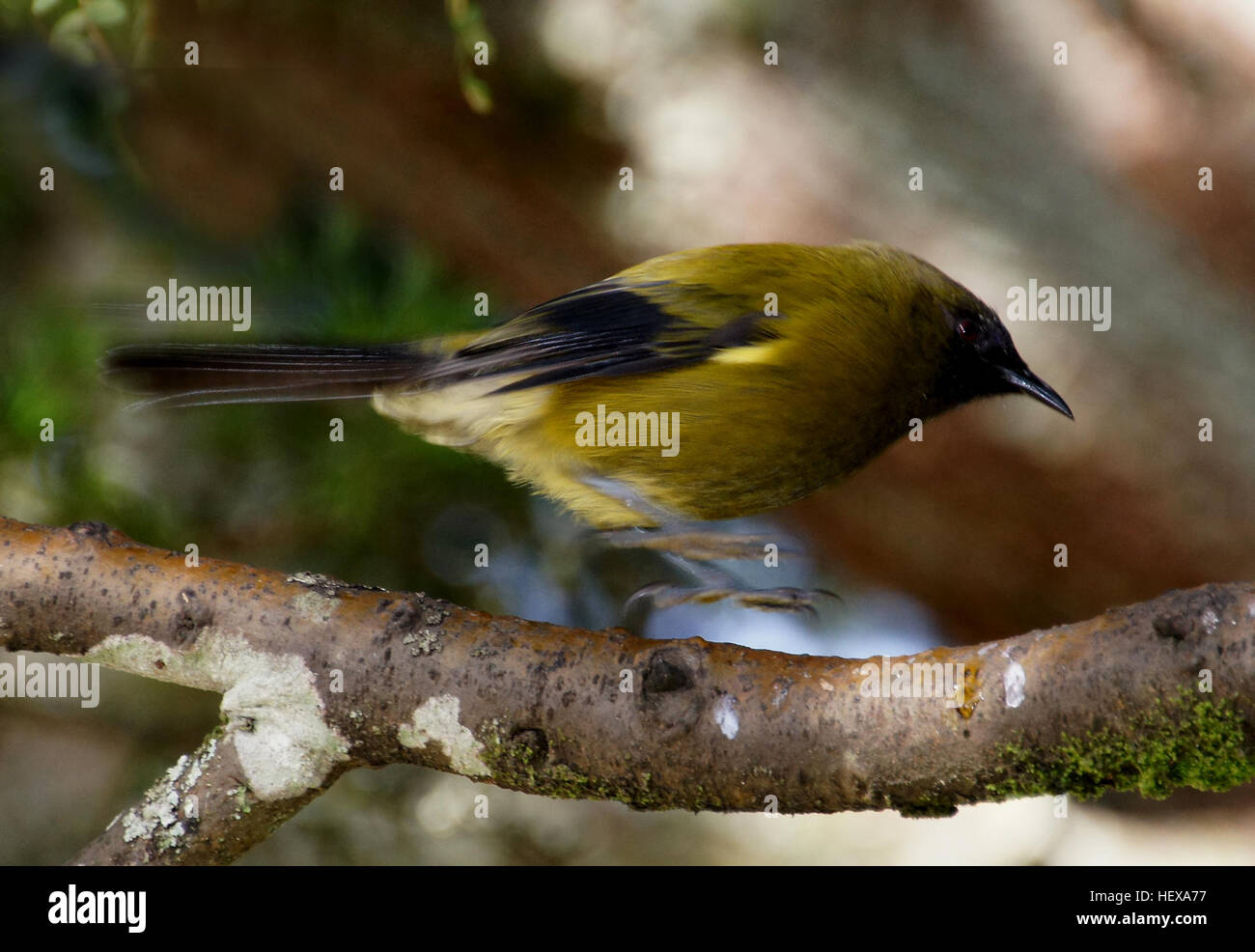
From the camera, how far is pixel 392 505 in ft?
6.72

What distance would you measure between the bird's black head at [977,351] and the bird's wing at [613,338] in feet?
1.03

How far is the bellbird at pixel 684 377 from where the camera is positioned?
1.65m

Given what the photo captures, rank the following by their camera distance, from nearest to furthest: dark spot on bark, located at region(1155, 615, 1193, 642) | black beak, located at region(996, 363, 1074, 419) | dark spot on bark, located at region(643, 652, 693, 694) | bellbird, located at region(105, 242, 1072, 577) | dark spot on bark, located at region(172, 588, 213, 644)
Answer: dark spot on bark, located at region(1155, 615, 1193, 642), dark spot on bark, located at region(643, 652, 693, 694), dark spot on bark, located at region(172, 588, 213, 644), bellbird, located at region(105, 242, 1072, 577), black beak, located at region(996, 363, 1074, 419)

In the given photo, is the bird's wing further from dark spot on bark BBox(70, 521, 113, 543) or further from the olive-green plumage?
dark spot on bark BBox(70, 521, 113, 543)

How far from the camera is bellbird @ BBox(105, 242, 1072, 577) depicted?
165 centimetres

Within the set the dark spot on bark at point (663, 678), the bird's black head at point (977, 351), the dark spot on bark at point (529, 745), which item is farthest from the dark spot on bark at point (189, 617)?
the bird's black head at point (977, 351)

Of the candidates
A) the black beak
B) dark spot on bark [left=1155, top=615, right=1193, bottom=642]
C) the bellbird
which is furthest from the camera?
the black beak

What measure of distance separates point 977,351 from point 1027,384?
0.09 meters

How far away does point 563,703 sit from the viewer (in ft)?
4.00

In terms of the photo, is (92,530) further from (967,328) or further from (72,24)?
(967,328)

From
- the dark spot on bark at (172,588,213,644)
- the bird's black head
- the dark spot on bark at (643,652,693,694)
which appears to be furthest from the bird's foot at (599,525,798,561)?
the dark spot on bark at (172,588,213,644)

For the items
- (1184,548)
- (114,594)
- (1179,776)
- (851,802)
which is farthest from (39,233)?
(1184,548)

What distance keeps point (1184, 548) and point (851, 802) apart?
6.07ft
